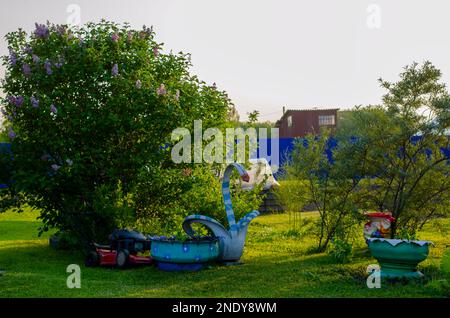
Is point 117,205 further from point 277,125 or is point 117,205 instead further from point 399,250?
point 277,125

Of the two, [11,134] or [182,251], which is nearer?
[182,251]

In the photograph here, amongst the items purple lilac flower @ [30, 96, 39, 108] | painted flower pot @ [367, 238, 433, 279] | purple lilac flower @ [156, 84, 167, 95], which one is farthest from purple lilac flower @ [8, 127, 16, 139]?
painted flower pot @ [367, 238, 433, 279]

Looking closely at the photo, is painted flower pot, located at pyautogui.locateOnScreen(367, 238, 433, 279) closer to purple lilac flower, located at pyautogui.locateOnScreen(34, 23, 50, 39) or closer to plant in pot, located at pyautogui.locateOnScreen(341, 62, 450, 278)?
plant in pot, located at pyautogui.locateOnScreen(341, 62, 450, 278)

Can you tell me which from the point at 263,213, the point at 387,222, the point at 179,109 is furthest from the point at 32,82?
the point at 263,213

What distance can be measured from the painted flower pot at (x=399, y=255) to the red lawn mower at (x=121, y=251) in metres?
3.73

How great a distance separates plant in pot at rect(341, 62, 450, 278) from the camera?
10766 mm

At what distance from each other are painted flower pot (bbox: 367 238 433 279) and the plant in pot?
77.3 inches

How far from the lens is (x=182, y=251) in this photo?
957 cm

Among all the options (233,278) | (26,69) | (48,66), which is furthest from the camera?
(26,69)

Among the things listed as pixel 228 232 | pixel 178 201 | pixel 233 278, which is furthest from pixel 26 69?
pixel 233 278

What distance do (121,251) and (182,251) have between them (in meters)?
1.07

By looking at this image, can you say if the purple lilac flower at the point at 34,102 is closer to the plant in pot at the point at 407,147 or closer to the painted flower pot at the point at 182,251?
the painted flower pot at the point at 182,251

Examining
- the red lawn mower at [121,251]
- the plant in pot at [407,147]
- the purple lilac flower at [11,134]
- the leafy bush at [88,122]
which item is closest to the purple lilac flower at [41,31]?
the leafy bush at [88,122]

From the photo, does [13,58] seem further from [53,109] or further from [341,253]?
[341,253]
